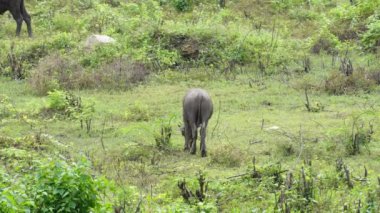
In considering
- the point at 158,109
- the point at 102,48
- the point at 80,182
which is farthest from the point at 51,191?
the point at 102,48

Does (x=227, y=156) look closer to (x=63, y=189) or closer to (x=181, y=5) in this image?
(x=63, y=189)

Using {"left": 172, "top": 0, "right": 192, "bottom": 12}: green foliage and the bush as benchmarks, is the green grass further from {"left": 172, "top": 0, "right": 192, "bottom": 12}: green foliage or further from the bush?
{"left": 172, "top": 0, "right": 192, "bottom": 12}: green foliage

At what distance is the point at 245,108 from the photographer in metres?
14.8

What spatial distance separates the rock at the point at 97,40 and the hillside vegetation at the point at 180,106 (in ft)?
0.87

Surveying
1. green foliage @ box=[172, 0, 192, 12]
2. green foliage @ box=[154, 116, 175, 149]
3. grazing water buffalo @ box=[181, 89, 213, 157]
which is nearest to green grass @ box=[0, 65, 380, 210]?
green foliage @ box=[154, 116, 175, 149]

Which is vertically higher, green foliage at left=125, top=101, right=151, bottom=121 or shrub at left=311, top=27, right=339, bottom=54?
shrub at left=311, top=27, right=339, bottom=54

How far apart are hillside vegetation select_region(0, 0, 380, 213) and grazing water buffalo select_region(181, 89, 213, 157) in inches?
10.6

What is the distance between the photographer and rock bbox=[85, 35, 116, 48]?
18031 mm

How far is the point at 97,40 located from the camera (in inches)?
715

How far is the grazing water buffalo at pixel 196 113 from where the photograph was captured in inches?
456

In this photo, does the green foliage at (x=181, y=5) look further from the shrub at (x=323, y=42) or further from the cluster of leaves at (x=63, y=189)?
Answer: the cluster of leaves at (x=63, y=189)

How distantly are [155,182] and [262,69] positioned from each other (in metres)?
7.67

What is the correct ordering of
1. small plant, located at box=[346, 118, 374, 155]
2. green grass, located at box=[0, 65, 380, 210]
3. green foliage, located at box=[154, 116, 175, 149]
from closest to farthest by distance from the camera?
green grass, located at box=[0, 65, 380, 210] < small plant, located at box=[346, 118, 374, 155] < green foliage, located at box=[154, 116, 175, 149]

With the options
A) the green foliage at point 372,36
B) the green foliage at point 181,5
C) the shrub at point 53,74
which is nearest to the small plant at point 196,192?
the shrub at point 53,74
